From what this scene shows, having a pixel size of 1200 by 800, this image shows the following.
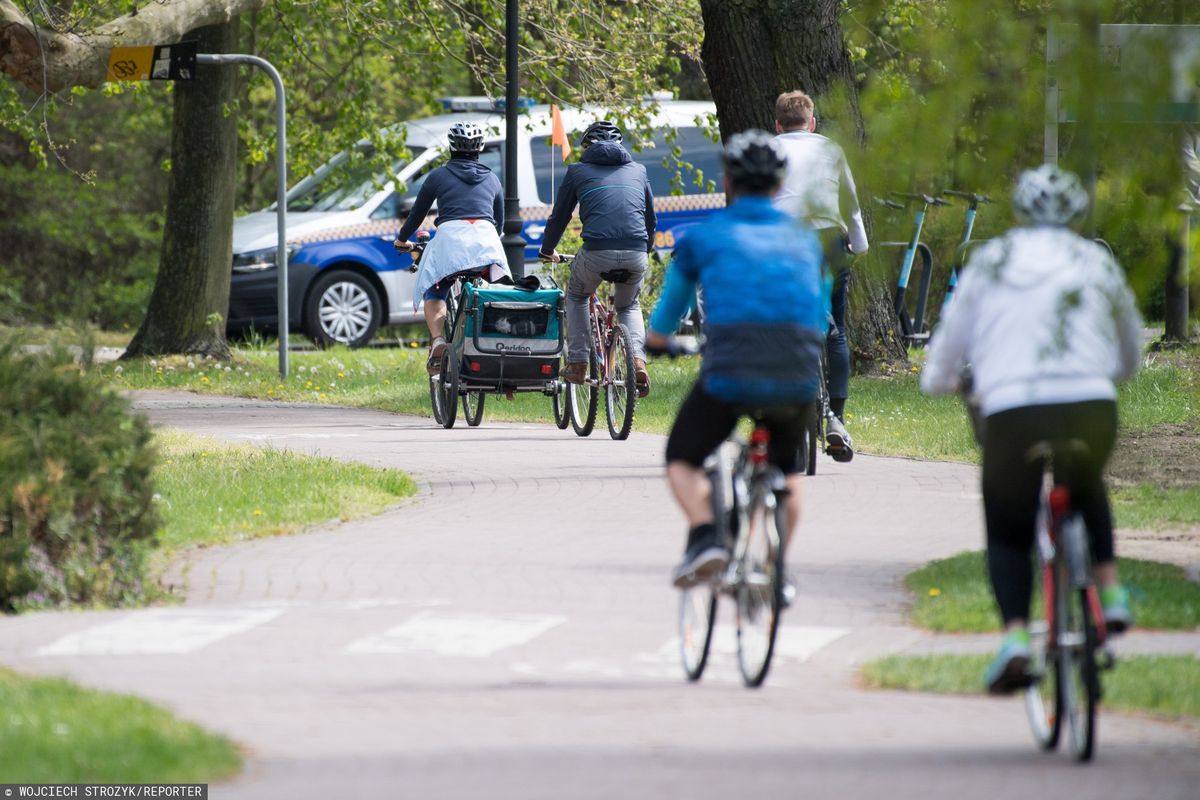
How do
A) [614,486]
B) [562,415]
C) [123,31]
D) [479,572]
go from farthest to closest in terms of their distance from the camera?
[123,31], [562,415], [614,486], [479,572]

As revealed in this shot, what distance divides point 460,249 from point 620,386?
1624mm

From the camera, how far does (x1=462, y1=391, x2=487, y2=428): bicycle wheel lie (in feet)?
49.7

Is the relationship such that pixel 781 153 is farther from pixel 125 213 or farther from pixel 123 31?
pixel 125 213

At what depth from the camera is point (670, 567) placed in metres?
8.98

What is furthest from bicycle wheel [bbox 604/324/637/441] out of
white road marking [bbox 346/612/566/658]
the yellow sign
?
white road marking [bbox 346/612/566/658]

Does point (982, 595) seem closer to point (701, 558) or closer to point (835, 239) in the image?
point (835, 239)

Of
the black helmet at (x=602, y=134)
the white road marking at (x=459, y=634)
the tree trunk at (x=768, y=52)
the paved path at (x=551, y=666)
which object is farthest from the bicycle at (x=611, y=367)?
the white road marking at (x=459, y=634)

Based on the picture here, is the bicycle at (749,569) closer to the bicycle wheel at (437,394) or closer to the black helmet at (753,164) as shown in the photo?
the black helmet at (753,164)

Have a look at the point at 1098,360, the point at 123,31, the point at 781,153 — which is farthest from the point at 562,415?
the point at 1098,360

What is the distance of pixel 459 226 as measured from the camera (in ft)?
48.0

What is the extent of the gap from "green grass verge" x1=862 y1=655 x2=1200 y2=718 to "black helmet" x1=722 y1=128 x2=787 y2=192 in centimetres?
165

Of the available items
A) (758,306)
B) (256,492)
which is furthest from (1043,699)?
(256,492)

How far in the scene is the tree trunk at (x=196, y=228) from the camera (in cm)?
A: 2109

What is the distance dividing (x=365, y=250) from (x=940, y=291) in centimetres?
749
